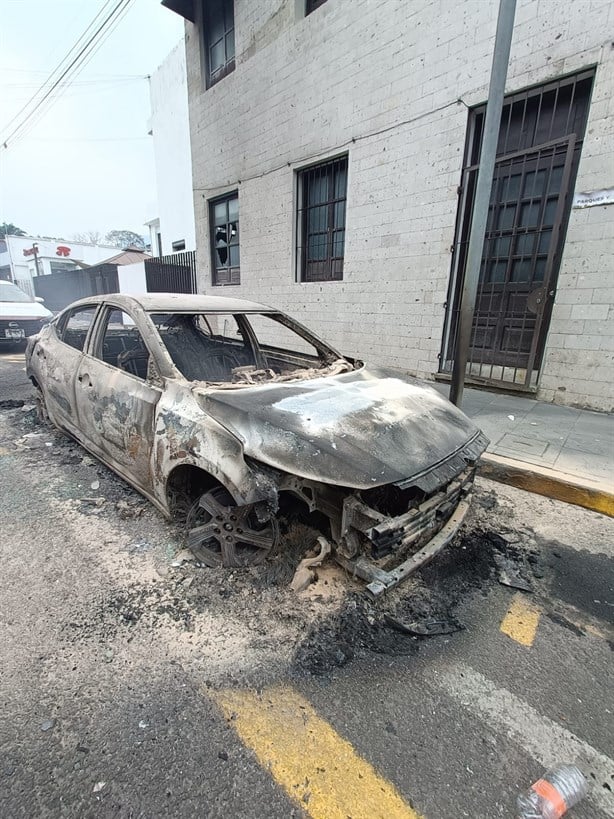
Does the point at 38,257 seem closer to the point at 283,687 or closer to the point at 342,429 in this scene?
the point at 342,429

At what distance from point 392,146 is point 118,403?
5.65 metres

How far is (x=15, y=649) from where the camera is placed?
1.84 m

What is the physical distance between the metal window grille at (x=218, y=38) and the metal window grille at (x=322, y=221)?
375cm

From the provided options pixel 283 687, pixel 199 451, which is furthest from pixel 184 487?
pixel 283 687

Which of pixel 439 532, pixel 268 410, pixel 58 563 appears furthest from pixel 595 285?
pixel 58 563

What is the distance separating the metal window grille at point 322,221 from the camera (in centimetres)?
719

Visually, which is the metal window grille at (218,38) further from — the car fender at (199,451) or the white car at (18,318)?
the car fender at (199,451)

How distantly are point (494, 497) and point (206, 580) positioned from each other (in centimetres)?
239

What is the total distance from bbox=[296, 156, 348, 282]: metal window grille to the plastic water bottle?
6.92 meters

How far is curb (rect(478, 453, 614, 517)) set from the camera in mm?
3123

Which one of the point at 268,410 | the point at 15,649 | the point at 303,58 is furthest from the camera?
the point at 303,58

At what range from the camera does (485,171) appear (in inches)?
147

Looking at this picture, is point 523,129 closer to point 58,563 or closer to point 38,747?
point 58,563

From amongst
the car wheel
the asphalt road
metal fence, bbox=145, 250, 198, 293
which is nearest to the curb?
the asphalt road
